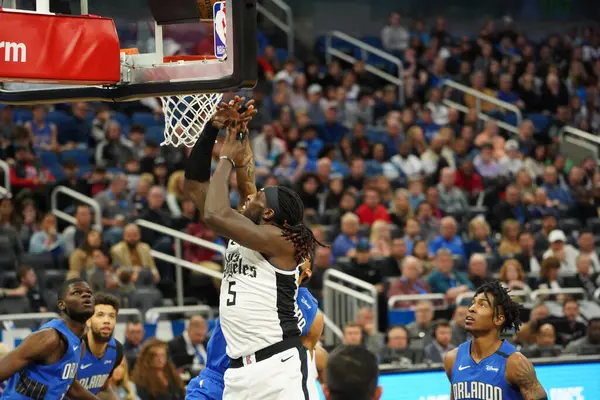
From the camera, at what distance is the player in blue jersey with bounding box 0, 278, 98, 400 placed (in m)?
7.02

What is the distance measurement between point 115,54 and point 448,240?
8.79m

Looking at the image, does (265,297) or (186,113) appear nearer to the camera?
(265,297)

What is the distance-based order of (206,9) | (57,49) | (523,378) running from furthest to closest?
(523,378) → (206,9) → (57,49)

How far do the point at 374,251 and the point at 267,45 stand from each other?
737 cm

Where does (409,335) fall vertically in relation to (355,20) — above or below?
below

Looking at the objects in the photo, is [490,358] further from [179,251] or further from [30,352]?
[179,251]

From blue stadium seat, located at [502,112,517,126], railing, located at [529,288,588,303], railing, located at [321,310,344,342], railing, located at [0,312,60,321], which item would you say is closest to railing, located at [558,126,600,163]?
blue stadium seat, located at [502,112,517,126]

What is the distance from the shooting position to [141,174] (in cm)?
1461

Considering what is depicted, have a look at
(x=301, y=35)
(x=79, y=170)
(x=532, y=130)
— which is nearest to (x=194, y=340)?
(x=79, y=170)

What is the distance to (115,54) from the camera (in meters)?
6.41

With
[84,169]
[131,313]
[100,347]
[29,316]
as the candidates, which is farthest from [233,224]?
[84,169]

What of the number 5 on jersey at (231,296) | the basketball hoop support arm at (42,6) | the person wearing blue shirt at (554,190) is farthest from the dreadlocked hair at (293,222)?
the person wearing blue shirt at (554,190)

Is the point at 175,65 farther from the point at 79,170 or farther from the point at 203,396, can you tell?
the point at 79,170

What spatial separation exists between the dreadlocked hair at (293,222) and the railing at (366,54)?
47.3 ft
